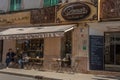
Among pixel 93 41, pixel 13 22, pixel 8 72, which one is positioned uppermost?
pixel 13 22

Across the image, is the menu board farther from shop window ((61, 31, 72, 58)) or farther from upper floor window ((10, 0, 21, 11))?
upper floor window ((10, 0, 21, 11))

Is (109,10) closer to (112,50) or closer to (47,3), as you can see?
(112,50)

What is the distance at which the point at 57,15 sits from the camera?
2400 cm

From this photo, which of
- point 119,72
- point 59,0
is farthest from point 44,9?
point 119,72

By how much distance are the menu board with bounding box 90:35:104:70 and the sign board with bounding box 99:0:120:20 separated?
172cm

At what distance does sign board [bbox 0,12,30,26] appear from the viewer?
26.5m

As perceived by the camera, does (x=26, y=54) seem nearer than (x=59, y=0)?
No

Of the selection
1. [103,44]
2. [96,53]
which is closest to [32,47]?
[96,53]

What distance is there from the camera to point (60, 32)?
21500 mm

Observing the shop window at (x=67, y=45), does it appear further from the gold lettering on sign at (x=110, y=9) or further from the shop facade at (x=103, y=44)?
the gold lettering on sign at (x=110, y=9)

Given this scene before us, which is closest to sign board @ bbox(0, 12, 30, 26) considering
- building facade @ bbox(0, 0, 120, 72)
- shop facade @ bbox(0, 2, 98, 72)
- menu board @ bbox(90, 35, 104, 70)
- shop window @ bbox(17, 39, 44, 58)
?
shop facade @ bbox(0, 2, 98, 72)

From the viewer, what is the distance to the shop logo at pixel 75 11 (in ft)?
72.2

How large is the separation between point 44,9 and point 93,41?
5396mm

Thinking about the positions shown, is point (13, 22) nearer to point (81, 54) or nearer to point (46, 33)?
point (46, 33)
